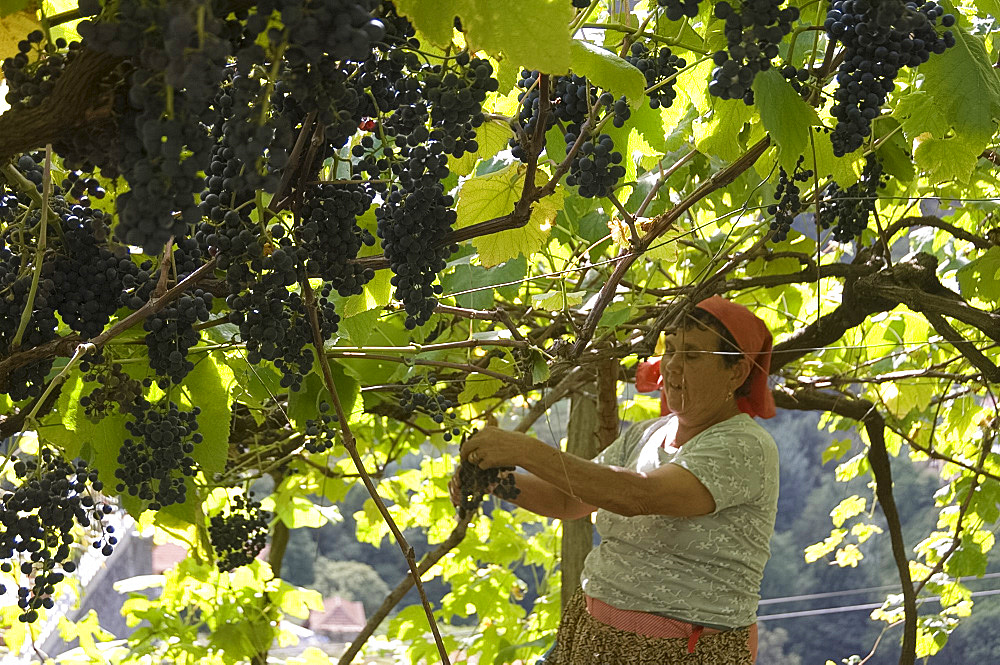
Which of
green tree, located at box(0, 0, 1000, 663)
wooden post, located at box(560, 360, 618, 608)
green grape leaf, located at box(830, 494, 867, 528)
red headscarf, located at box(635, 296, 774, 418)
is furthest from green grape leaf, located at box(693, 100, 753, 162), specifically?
green grape leaf, located at box(830, 494, 867, 528)

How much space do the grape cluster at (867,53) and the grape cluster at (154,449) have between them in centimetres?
63

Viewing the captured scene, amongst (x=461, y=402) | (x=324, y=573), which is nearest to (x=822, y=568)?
(x=324, y=573)

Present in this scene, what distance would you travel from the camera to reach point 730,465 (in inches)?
63.2

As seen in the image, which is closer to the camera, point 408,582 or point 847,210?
point 847,210

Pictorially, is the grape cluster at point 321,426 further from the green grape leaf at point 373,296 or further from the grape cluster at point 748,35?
the grape cluster at point 748,35

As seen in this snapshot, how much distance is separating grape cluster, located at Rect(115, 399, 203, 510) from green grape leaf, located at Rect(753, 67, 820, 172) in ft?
1.86

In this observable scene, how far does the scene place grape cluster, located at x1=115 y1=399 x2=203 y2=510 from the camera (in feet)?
2.76

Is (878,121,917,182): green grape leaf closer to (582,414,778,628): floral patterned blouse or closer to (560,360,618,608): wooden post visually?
(582,414,778,628): floral patterned blouse

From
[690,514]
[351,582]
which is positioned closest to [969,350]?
[690,514]

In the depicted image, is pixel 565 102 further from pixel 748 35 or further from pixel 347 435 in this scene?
pixel 347 435

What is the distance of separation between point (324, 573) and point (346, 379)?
3.57 m

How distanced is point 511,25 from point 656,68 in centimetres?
31

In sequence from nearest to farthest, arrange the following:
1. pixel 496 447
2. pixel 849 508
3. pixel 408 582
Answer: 1. pixel 496 447
2. pixel 408 582
3. pixel 849 508

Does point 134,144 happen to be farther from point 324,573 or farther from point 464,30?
point 324,573
